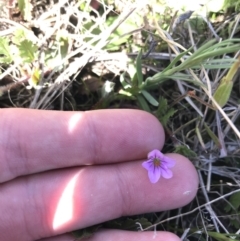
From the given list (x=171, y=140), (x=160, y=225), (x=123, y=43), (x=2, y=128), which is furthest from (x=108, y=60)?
(x=160, y=225)

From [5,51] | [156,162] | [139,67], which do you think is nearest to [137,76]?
[139,67]

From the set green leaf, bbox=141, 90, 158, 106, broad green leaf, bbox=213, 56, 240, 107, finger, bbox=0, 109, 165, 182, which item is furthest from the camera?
green leaf, bbox=141, 90, 158, 106

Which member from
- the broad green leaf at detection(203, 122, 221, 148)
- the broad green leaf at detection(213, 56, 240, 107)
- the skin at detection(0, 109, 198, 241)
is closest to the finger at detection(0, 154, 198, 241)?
the skin at detection(0, 109, 198, 241)

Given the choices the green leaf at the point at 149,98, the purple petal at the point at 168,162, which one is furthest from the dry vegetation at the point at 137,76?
the purple petal at the point at 168,162

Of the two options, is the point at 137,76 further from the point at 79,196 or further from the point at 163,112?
the point at 79,196

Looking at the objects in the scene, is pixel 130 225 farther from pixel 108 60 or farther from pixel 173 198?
pixel 108 60

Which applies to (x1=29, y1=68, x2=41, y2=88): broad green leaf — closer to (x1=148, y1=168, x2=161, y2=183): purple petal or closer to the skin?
the skin

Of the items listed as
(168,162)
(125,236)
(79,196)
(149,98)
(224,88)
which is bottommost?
(125,236)
